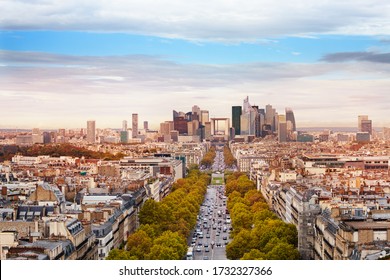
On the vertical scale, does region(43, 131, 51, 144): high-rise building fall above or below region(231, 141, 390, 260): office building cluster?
above

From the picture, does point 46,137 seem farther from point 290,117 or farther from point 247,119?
point 290,117

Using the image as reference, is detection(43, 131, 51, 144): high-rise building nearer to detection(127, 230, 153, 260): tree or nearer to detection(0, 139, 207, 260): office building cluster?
detection(0, 139, 207, 260): office building cluster

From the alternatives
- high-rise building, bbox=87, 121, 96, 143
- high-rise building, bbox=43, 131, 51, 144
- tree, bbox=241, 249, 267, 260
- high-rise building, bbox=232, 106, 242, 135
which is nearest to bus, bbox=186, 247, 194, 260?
tree, bbox=241, 249, 267, 260

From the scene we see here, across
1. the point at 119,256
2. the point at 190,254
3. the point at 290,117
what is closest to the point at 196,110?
the point at 290,117

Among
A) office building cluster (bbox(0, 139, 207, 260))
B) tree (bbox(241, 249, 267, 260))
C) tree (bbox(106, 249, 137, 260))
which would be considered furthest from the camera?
tree (bbox(241, 249, 267, 260))

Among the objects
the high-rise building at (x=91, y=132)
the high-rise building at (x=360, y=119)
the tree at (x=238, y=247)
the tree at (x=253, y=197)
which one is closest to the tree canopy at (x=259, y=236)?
the tree at (x=238, y=247)

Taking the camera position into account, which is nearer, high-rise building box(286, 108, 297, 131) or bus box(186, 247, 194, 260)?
high-rise building box(286, 108, 297, 131)
